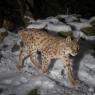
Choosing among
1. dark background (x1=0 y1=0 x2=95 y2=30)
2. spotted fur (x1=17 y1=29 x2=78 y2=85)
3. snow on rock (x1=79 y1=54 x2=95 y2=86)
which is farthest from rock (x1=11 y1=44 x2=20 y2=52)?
dark background (x1=0 y1=0 x2=95 y2=30)

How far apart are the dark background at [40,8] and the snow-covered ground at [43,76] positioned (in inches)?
128

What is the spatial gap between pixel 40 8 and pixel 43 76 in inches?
324

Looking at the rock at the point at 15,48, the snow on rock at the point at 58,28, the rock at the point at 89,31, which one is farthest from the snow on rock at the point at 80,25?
the rock at the point at 15,48

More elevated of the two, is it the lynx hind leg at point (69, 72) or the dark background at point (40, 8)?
the dark background at point (40, 8)

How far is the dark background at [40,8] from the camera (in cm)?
1413

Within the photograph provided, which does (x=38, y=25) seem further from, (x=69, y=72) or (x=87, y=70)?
(x=69, y=72)

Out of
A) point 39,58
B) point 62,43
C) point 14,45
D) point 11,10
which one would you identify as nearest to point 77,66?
point 39,58

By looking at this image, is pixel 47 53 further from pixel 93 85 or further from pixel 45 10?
pixel 45 10

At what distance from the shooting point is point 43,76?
7973 mm

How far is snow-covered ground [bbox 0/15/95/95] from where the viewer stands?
7.46 m

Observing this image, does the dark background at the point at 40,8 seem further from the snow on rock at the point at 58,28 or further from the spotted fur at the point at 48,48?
the spotted fur at the point at 48,48

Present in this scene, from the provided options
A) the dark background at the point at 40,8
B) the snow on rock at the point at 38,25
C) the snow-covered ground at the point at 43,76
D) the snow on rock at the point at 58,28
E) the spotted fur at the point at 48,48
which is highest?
the dark background at the point at 40,8

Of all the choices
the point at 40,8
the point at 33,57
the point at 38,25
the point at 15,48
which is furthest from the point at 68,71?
the point at 40,8

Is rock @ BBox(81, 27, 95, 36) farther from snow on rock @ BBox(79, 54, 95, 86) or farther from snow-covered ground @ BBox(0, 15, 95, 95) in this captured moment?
snow on rock @ BBox(79, 54, 95, 86)
